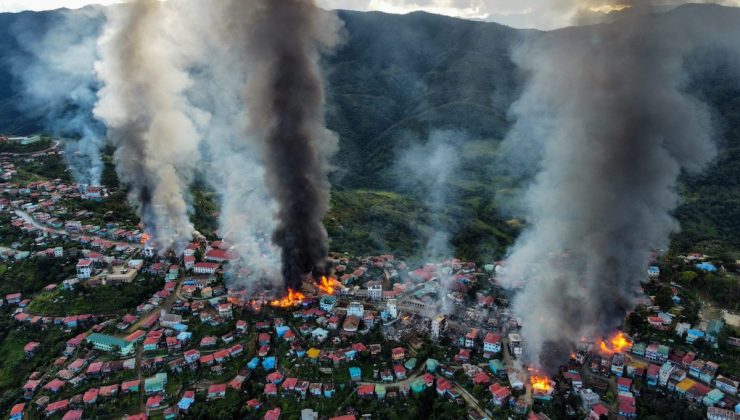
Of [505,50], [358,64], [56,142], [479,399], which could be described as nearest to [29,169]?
[56,142]

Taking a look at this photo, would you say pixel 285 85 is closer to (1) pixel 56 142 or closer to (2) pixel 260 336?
(2) pixel 260 336

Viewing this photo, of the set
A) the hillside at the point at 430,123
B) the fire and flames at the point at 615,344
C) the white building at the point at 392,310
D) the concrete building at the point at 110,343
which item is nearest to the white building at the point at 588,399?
the fire and flames at the point at 615,344

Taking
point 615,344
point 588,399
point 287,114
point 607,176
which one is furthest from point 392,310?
point 607,176

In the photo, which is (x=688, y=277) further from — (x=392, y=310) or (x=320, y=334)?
(x=320, y=334)

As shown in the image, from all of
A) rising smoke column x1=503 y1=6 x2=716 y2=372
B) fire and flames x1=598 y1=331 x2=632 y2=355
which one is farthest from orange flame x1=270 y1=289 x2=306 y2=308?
fire and flames x1=598 y1=331 x2=632 y2=355

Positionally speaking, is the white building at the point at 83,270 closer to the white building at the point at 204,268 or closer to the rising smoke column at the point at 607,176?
the white building at the point at 204,268

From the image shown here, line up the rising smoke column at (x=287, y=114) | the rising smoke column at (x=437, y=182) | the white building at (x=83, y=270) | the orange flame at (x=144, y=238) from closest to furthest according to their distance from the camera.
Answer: the rising smoke column at (x=287, y=114), the white building at (x=83, y=270), the orange flame at (x=144, y=238), the rising smoke column at (x=437, y=182)
